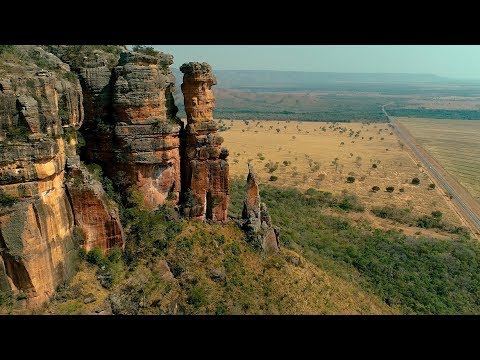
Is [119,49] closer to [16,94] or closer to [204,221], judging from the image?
[16,94]

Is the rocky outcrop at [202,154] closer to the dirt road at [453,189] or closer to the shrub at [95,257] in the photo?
the shrub at [95,257]

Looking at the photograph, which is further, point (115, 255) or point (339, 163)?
point (339, 163)

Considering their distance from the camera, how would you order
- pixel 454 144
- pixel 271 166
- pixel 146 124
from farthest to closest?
pixel 454 144 → pixel 271 166 → pixel 146 124

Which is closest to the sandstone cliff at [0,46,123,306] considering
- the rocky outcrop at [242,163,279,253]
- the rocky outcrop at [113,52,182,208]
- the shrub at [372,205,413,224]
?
the rocky outcrop at [113,52,182,208]

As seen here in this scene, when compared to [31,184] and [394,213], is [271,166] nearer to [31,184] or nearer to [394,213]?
[394,213]

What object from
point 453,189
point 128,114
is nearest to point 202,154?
point 128,114
